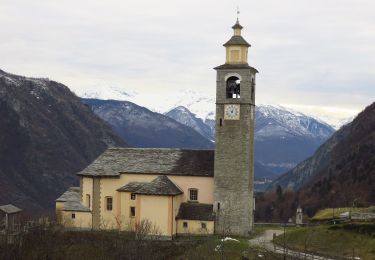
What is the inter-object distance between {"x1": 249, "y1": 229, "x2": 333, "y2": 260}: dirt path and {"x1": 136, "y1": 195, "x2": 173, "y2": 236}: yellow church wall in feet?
29.6

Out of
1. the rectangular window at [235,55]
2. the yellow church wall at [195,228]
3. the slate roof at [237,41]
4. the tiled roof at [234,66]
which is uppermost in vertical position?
the slate roof at [237,41]

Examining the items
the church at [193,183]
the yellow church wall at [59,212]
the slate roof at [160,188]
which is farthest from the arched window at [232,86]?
the yellow church wall at [59,212]

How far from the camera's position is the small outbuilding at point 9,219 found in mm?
80100

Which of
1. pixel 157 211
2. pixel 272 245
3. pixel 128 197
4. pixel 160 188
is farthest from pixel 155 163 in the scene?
pixel 272 245

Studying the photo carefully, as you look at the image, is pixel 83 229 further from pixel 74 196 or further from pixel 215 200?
pixel 215 200

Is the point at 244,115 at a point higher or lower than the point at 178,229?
higher

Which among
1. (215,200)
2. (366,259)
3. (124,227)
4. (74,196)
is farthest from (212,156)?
(366,259)

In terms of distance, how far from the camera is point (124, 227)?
7381 centimetres

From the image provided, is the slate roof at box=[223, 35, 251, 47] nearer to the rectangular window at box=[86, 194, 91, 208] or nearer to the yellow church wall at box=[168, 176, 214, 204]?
the yellow church wall at box=[168, 176, 214, 204]

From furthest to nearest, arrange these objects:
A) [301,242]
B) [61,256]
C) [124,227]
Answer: [124,227] < [61,256] < [301,242]

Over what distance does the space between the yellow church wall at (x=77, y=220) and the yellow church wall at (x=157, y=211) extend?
8.10 metres

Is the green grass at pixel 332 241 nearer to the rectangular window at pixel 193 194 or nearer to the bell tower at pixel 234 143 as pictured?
the bell tower at pixel 234 143

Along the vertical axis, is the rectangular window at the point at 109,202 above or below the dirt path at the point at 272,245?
above

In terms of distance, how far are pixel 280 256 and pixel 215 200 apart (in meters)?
14.4
